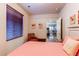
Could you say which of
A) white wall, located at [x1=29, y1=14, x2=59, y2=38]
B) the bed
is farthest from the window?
white wall, located at [x1=29, y1=14, x2=59, y2=38]

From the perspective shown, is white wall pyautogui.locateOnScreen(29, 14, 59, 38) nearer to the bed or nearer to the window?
the window

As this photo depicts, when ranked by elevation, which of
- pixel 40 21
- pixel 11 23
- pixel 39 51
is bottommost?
pixel 39 51

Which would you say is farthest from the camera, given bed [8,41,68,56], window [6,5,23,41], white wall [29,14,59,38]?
white wall [29,14,59,38]

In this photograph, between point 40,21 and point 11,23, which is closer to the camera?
point 11,23

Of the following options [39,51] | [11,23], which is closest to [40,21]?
[11,23]

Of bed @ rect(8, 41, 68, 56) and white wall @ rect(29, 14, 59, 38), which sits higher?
white wall @ rect(29, 14, 59, 38)

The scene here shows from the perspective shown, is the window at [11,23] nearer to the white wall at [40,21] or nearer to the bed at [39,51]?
the bed at [39,51]

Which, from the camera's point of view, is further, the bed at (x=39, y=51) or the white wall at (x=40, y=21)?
the white wall at (x=40, y=21)

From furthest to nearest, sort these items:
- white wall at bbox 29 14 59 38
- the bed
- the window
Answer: white wall at bbox 29 14 59 38
the window
the bed

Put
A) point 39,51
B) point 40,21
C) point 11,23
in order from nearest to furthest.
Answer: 1. point 39,51
2. point 11,23
3. point 40,21

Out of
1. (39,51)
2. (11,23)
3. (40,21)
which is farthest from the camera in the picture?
(40,21)

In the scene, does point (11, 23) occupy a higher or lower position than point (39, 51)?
higher

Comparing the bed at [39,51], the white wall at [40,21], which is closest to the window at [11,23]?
the bed at [39,51]

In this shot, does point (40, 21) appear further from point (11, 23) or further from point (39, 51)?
point (39, 51)
